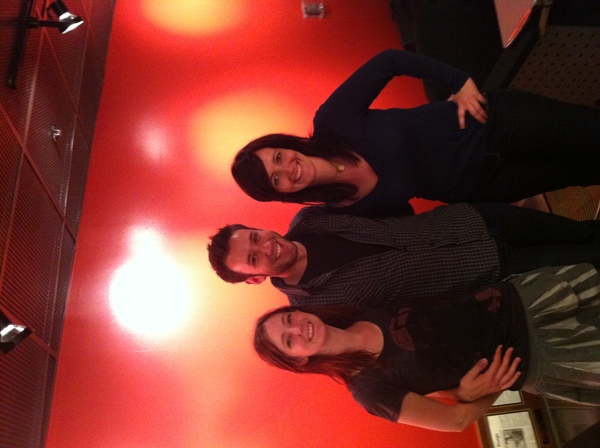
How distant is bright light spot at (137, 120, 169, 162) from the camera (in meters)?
2.25

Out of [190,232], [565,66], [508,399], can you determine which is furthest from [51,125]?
[508,399]

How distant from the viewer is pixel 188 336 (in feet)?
6.27

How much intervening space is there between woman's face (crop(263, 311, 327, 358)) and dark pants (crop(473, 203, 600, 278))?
57cm

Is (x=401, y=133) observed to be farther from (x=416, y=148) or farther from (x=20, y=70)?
(x=20, y=70)

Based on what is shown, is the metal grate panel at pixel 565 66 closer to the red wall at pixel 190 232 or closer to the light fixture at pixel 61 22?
the red wall at pixel 190 232

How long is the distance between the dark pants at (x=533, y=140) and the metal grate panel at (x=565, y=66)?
330mm

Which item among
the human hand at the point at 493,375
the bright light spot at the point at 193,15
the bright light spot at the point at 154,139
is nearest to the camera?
the human hand at the point at 493,375

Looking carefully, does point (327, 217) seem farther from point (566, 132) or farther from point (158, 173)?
point (158, 173)

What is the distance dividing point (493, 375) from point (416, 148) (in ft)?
2.30

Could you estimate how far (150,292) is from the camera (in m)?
1.96

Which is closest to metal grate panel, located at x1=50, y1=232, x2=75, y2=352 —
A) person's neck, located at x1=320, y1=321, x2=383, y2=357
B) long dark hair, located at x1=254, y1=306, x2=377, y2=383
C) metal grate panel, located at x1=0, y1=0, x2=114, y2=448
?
metal grate panel, located at x1=0, y1=0, x2=114, y2=448

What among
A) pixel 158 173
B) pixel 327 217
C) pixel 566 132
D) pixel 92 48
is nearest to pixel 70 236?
pixel 158 173

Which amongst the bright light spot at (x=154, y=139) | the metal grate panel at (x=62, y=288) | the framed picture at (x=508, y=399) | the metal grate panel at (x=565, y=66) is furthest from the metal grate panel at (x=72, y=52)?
the framed picture at (x=508, y=399)

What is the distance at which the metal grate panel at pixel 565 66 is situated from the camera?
153cm
